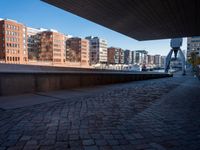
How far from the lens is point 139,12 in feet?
33.3

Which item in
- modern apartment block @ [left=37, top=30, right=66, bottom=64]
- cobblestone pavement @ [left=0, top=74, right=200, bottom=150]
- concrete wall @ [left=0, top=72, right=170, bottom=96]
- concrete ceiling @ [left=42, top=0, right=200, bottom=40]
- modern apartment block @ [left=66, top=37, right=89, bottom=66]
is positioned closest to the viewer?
cobblestone pavement @ [left=0, top=74, right=200, bottom=150]

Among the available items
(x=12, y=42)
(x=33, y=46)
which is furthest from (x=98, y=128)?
(x=33, y=46)

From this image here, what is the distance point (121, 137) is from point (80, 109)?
225 cm

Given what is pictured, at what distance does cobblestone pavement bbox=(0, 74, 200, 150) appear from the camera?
3043 mm

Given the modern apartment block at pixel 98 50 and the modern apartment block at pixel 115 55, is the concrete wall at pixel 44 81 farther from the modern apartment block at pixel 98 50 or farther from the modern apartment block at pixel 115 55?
the modern apartment block at pixel 115 55

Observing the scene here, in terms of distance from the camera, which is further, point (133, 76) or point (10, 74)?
point (133, 76)

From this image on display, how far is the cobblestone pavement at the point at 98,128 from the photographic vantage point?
9.98ft

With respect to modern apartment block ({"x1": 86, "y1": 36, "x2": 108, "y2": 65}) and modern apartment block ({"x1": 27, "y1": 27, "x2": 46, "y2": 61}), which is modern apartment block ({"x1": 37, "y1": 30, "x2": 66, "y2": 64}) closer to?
modern apartment block ({"x1": 27, "y1": 27, "x2": 46, "y2": 61})

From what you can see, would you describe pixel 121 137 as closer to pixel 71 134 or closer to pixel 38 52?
pixel 71 134

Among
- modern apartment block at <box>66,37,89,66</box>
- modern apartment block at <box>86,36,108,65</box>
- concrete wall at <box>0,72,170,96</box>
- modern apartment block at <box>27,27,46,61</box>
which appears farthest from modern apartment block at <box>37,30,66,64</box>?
concrete wall at <box>0,72,170,96</box>

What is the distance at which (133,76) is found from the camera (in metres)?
16.4

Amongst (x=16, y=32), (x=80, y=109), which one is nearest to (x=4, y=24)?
(x=16, y=32)

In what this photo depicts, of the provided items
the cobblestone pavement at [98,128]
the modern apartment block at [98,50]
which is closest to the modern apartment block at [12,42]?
the modern apartment block at [98,50]

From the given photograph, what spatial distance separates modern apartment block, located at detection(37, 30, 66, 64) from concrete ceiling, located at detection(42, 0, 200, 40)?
277ft
